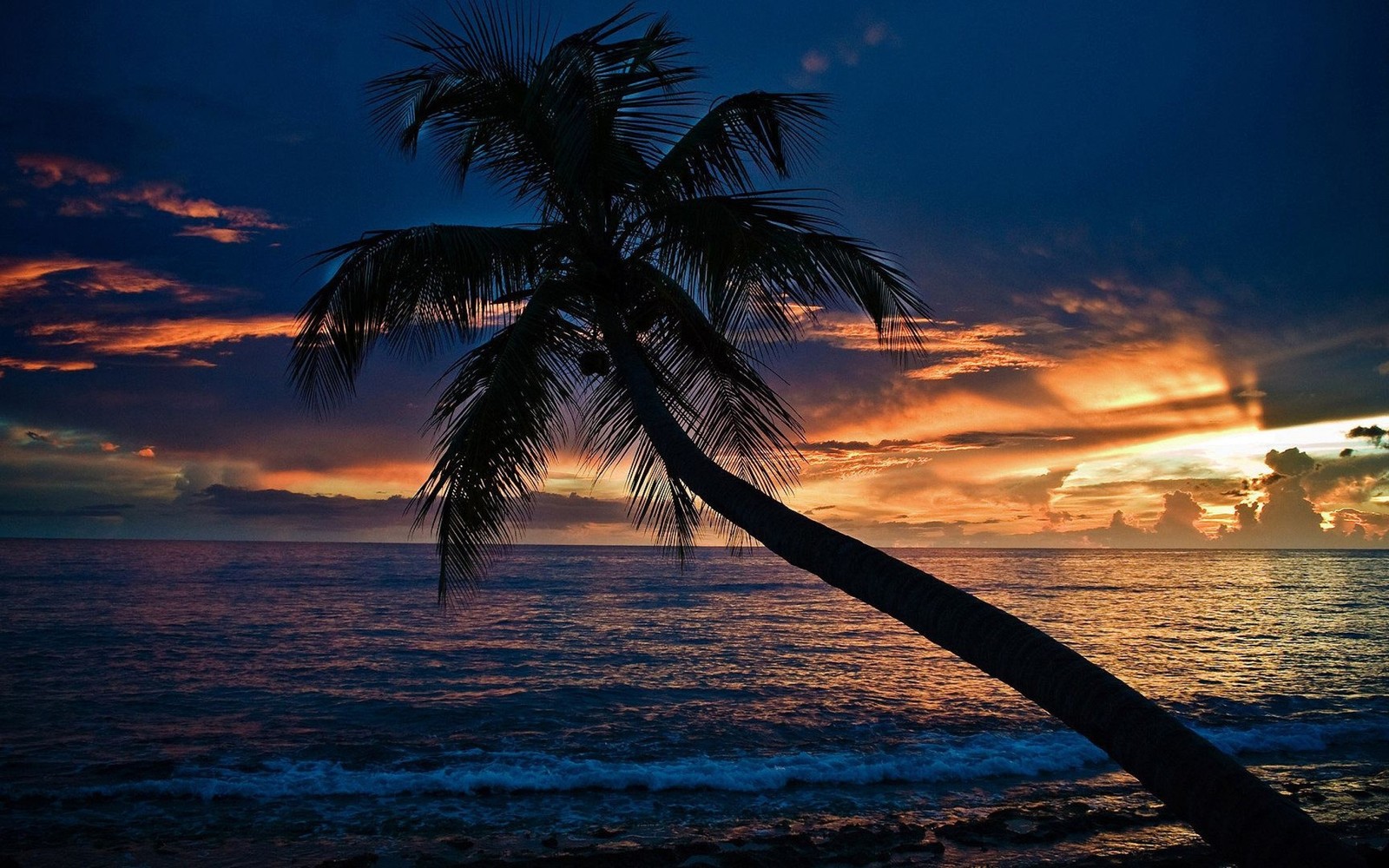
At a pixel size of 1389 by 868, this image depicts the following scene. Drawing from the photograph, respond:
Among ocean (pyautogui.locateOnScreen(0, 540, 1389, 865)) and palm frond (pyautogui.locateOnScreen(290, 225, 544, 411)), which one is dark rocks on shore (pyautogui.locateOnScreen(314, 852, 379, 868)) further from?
palm frond (pyautogui.locateOnScreen(290, 225, 544, 411))

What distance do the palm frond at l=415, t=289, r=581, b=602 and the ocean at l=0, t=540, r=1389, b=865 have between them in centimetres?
406

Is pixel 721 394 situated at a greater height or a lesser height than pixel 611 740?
greater

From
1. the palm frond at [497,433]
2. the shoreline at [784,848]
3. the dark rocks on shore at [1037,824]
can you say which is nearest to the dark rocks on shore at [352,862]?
the shoreline at [784,848]

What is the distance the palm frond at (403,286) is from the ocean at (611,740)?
5453mm

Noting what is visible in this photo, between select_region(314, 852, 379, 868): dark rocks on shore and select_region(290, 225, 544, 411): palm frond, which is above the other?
select_region(290, 225, 544, 411): palm frond

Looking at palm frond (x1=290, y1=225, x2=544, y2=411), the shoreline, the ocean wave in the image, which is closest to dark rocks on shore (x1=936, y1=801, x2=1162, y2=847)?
the shoreline

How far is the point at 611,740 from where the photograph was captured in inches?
521

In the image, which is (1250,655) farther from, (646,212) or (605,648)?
(646,212)

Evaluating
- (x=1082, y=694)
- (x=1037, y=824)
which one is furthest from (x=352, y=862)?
(x=1082, y=694)

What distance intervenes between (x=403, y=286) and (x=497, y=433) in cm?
159

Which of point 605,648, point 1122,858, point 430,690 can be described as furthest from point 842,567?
point 605,648

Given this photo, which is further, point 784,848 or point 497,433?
point 784,848

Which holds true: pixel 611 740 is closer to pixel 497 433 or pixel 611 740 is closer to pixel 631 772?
pixel 631 772

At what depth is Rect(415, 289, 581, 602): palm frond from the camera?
532cm
